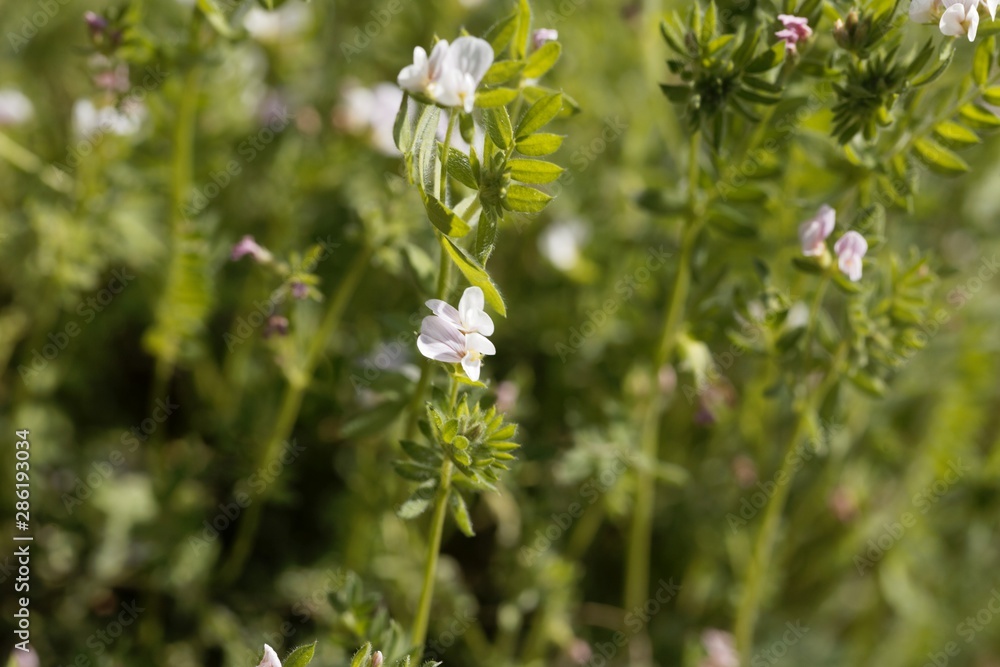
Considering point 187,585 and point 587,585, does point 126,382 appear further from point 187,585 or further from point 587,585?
point 587,585

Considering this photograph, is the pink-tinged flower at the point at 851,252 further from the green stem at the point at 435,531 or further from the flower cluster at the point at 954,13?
the green stem at the point at 435,531

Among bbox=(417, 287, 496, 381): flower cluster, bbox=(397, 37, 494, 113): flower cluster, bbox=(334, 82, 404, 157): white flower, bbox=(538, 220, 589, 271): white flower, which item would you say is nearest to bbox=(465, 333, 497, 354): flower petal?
bbox=(417, 287, 496, 381): flower cluster

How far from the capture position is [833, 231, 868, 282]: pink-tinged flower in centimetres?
200

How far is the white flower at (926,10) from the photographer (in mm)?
1836

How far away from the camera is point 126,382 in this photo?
360 cm

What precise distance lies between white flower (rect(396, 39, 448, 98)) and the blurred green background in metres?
0.78

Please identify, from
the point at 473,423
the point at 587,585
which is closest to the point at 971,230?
the point at 587,585

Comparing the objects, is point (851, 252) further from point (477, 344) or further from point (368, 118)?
point (368, 118)

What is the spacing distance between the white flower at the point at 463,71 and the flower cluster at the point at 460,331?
33cm

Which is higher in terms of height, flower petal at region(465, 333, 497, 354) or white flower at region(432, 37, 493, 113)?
white flower at region(432, 37, 493, 113)

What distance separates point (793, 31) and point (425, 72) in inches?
31.0

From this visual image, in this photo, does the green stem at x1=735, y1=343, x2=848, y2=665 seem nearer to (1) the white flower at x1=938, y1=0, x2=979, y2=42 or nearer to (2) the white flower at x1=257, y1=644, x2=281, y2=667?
(1) the white flower at x1=938, y1=0, x2=979, y2=42

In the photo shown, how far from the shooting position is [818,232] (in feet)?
6.78

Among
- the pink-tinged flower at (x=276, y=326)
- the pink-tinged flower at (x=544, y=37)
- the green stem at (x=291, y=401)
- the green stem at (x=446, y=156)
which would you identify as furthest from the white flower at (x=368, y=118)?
the green stem at (x=446, y=156)
